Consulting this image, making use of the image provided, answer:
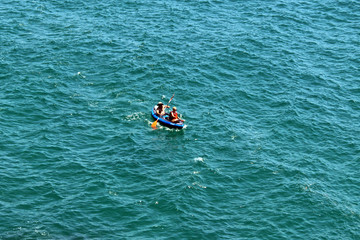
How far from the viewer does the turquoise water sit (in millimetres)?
52688

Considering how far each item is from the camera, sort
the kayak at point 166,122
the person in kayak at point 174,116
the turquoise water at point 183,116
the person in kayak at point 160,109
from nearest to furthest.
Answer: the turquoise water at point 183,116
the kayak at point 166,122
the person in kayak at point 174,116
the person in kayak at point 160,109

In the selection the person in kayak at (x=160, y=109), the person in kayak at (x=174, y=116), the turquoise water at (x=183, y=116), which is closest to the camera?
the turquoise water at (x=183, y=116)

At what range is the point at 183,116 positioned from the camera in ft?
230

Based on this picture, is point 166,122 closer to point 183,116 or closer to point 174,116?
point 174,116

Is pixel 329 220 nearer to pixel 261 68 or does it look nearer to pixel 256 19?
pixel 261 68

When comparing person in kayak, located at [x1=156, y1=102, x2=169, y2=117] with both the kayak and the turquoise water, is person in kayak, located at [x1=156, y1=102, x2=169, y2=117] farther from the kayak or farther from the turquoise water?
the turquoise water

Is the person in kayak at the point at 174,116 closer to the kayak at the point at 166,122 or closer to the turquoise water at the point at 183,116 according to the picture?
the kayak at the point at 166,122

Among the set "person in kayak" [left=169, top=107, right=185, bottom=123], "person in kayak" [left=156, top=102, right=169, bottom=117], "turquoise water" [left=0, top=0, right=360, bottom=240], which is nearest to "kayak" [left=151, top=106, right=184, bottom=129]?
"person in kayak" [left=169, top=107, right=185, bottom=123]

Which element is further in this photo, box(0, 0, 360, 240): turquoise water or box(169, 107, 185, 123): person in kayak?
box(169, 107, 185, 123): person in kayak

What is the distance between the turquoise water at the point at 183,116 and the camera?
52.7 m

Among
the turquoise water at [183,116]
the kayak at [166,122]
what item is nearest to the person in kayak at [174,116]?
the kayak at [166,122]

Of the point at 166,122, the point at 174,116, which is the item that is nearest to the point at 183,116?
the point at 174,116

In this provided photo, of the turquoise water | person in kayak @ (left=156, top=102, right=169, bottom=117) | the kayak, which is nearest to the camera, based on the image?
the turquoise water

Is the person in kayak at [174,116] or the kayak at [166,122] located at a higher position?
the person in kayak at [174,116]
